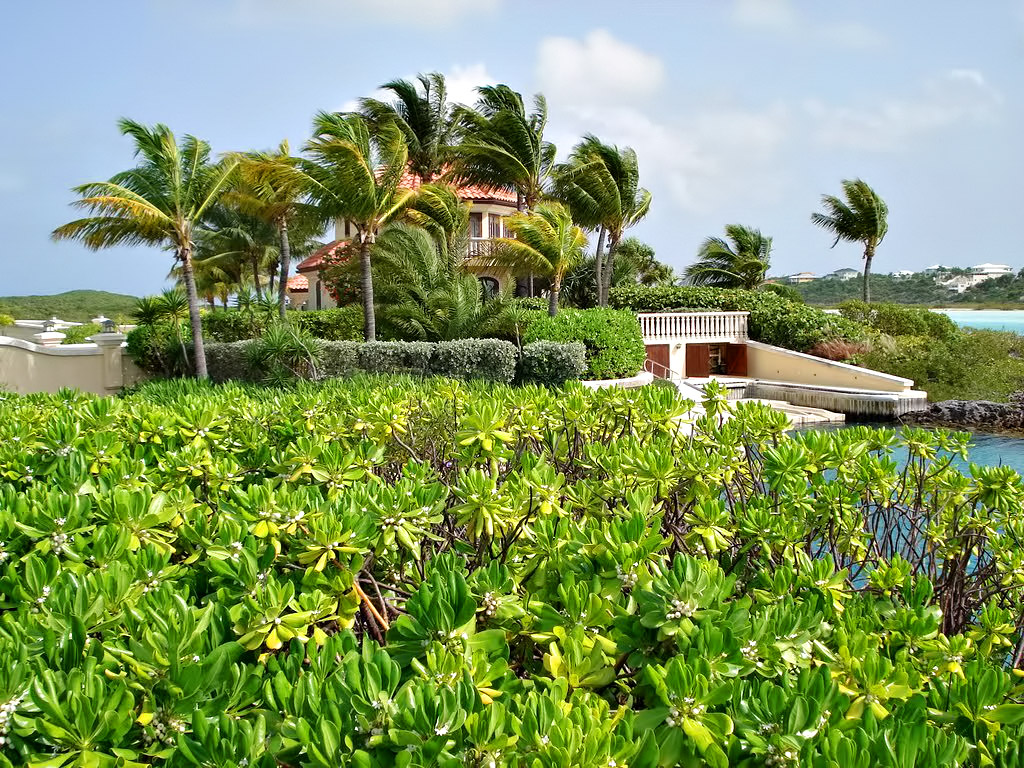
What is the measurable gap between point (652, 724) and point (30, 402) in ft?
24.1

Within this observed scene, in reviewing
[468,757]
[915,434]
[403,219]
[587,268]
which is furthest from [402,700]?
[587,268]

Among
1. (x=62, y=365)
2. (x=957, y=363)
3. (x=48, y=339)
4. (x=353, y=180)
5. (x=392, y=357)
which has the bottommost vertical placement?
(x=957, y=363)

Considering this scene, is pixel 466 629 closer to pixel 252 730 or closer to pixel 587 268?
pixel 252 730

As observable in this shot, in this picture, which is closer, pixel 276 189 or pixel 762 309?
pixel 276 189

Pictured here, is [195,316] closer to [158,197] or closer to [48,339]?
[158,197]

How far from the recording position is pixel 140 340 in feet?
71.1

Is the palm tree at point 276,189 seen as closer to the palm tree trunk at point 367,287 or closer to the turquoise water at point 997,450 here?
the palm tree trunk at point 367,287

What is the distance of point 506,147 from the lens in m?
29.3

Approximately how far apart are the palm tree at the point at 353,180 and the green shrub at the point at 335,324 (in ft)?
9.87

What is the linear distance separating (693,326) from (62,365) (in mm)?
20282

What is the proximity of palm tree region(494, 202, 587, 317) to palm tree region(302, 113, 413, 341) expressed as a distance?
3.32 meters

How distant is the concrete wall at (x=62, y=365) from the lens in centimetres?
2102

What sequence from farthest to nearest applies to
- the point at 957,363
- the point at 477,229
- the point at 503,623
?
the point at 477,229, the point at 957,363, the point at 503,623

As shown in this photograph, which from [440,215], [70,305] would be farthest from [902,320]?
[70,305]
